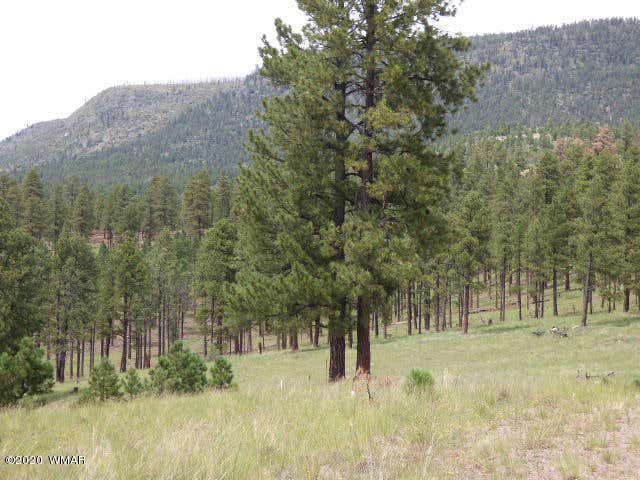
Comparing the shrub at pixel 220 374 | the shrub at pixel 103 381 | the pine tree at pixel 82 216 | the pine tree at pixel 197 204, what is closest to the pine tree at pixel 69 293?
the shrub at pixel 103 381

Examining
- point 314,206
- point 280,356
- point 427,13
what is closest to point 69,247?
point 280,356

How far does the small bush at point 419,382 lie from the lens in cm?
819

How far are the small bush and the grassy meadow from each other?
0.57 feet

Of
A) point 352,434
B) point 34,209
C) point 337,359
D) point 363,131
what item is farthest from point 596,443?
point 34,209

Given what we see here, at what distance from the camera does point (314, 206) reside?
12227mm

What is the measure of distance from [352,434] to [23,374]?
1391cm

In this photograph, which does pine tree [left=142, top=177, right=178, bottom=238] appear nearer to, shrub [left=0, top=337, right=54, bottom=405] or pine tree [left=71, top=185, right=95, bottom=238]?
pine tree [left=71, top=185, right=95, bottom=238]

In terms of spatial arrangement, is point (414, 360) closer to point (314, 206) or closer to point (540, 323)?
point (540, 323)

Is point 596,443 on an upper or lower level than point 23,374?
upper

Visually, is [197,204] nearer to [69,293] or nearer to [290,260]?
[69,293]

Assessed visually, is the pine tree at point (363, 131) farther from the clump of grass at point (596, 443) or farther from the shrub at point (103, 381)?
the shrub at point (103, 381)

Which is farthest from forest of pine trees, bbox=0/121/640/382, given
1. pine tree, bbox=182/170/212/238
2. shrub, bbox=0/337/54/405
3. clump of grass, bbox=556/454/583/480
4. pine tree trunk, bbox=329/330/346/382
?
shrub, bbox=0/337/54/405

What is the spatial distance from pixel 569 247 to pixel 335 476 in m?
44.6

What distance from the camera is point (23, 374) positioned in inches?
596
